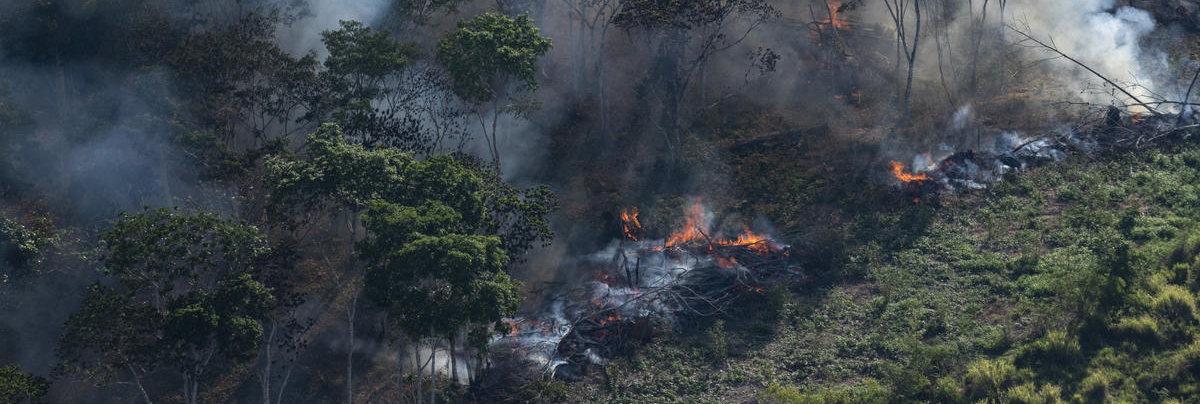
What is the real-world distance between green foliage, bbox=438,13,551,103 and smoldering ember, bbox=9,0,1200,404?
0.15 m

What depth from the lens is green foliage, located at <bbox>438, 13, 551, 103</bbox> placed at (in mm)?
33844

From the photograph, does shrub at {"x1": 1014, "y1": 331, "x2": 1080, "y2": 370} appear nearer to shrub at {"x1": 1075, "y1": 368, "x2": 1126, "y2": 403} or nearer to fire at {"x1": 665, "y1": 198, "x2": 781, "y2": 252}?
shrub at {"x1": 1075, "y1": 368, "x2": 1126, "y2": 403}

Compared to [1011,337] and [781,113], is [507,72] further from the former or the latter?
[1011,337]

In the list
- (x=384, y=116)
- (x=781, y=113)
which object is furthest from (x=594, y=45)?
(x=384, y=116)

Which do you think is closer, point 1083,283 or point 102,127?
point 1083,283

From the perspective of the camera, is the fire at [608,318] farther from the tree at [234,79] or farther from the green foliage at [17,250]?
the green foliage at [17,250]

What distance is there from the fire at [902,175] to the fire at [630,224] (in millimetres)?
10691

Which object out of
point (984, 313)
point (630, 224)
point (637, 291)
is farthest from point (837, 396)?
point (630, 224)

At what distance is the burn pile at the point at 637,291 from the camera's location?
103 ft

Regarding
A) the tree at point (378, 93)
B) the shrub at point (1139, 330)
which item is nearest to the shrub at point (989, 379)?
the shrub at point (1139, 330)

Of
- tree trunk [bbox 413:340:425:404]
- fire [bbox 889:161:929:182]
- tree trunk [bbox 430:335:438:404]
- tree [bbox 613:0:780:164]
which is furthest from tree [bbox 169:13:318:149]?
fire [bbox 889:161:929:182]

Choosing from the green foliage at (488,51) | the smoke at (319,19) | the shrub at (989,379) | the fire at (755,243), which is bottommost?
the shrub at (989,379)

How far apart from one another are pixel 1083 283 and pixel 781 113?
53.3 ft

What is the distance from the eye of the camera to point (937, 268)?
110ft
